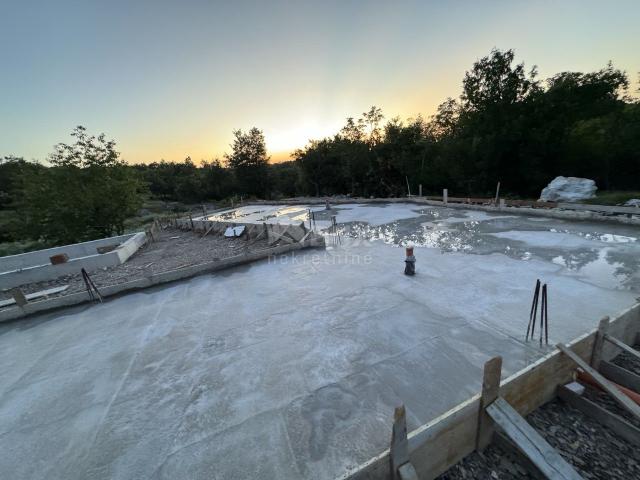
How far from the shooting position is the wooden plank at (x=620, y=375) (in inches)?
116

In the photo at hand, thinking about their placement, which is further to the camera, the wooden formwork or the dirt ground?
the dirt ground

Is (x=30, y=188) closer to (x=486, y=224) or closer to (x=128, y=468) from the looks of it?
(x=128, y=468)

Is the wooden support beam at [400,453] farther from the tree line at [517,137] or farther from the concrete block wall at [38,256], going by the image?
the tree line at [517,137]

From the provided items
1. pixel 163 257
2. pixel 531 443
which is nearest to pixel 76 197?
pixel 163 257

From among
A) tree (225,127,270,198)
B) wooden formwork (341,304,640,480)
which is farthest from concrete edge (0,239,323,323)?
tree (225,127,270,198)

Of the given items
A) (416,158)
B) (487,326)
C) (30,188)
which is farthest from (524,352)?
(30,188)

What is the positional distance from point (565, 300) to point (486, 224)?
21.9 feet

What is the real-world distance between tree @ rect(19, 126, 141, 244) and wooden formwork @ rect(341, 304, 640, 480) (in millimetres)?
18658

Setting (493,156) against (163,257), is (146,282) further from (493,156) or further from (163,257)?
(493,156)

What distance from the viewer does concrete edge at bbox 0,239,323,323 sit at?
232 inches

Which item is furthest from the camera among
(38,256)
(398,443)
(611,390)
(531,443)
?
(38,256)

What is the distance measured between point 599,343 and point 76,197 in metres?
20.6

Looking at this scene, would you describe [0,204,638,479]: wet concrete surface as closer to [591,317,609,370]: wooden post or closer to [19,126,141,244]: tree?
[591,317,609,370]: wooden post

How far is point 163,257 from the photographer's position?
1080cm
